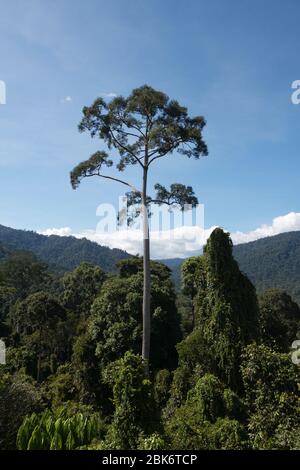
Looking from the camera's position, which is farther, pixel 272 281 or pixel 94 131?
pixel 272 281

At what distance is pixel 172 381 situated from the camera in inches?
652

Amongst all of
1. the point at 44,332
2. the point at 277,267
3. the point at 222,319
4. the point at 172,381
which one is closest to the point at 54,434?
the point at 222,319

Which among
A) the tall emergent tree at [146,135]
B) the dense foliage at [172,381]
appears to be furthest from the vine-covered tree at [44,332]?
the tall emergent tree at [146,135]

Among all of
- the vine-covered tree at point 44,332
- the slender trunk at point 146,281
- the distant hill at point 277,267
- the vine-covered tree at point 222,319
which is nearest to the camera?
the vine-covered tree at point 222,319

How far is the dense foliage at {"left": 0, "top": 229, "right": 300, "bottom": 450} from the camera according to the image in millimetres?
8320

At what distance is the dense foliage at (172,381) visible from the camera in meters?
8.32

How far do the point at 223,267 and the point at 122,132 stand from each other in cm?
646

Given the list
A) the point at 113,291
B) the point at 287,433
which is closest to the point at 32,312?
the point at 113,291

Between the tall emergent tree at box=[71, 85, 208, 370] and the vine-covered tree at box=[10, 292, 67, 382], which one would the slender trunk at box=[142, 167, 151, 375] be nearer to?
the tall emergent tree at box=[71, 85, 208, 370]

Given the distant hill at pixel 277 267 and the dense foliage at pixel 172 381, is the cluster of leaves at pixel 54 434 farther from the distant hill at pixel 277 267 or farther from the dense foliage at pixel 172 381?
the distant hill at pixel 277 267

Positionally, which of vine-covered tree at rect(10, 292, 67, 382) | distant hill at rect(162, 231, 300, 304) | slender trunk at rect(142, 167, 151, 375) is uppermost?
distant hill at rect(162, 231, 300, 304)

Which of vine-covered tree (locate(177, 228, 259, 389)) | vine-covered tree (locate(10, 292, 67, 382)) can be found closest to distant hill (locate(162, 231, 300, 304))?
vine-covered tree (locate(10, 292, 67, 382))
